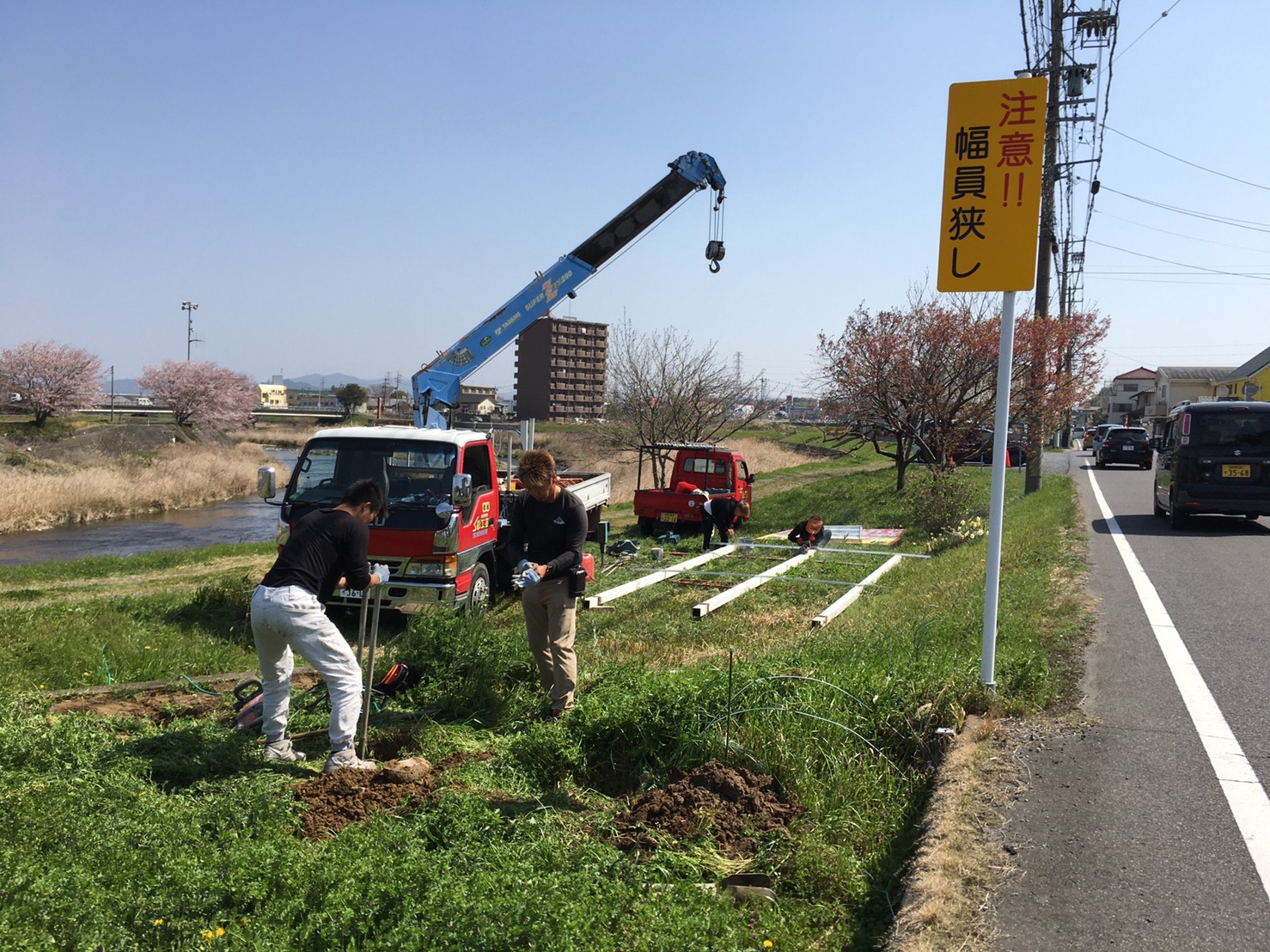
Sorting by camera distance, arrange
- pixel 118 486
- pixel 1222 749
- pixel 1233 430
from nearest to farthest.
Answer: pixel 1222 749 → pixel 1233 430 → pixel 118 486

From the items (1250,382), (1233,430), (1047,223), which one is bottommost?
(1233,430)

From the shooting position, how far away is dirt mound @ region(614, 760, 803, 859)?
437 cm

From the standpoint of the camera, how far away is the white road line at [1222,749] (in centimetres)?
409

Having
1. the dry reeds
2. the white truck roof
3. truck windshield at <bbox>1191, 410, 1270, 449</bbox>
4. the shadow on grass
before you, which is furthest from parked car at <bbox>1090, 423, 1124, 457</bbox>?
the shadow on grass

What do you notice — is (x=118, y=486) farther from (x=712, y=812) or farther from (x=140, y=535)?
(x=712, y=812)

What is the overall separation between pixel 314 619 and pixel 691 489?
14042 mm

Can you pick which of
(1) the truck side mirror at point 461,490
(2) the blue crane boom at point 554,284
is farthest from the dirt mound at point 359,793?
(2) the blue crane boom at point 554,284

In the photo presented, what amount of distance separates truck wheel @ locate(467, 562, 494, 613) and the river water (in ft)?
46.5

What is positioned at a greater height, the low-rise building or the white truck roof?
the low-rise building

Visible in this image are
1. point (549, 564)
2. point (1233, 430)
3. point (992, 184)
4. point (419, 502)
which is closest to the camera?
point (992, 184)

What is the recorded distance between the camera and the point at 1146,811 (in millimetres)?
4398

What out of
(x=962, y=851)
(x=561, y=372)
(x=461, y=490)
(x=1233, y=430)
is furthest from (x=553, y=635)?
(x=561, y=372)

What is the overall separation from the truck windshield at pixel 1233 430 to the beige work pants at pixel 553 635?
13.4 metres

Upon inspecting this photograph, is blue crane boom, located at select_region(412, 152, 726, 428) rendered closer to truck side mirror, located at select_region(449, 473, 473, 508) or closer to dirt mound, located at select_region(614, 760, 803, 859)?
truck side mirror, located at select_region(449, 473, 473, 508)
